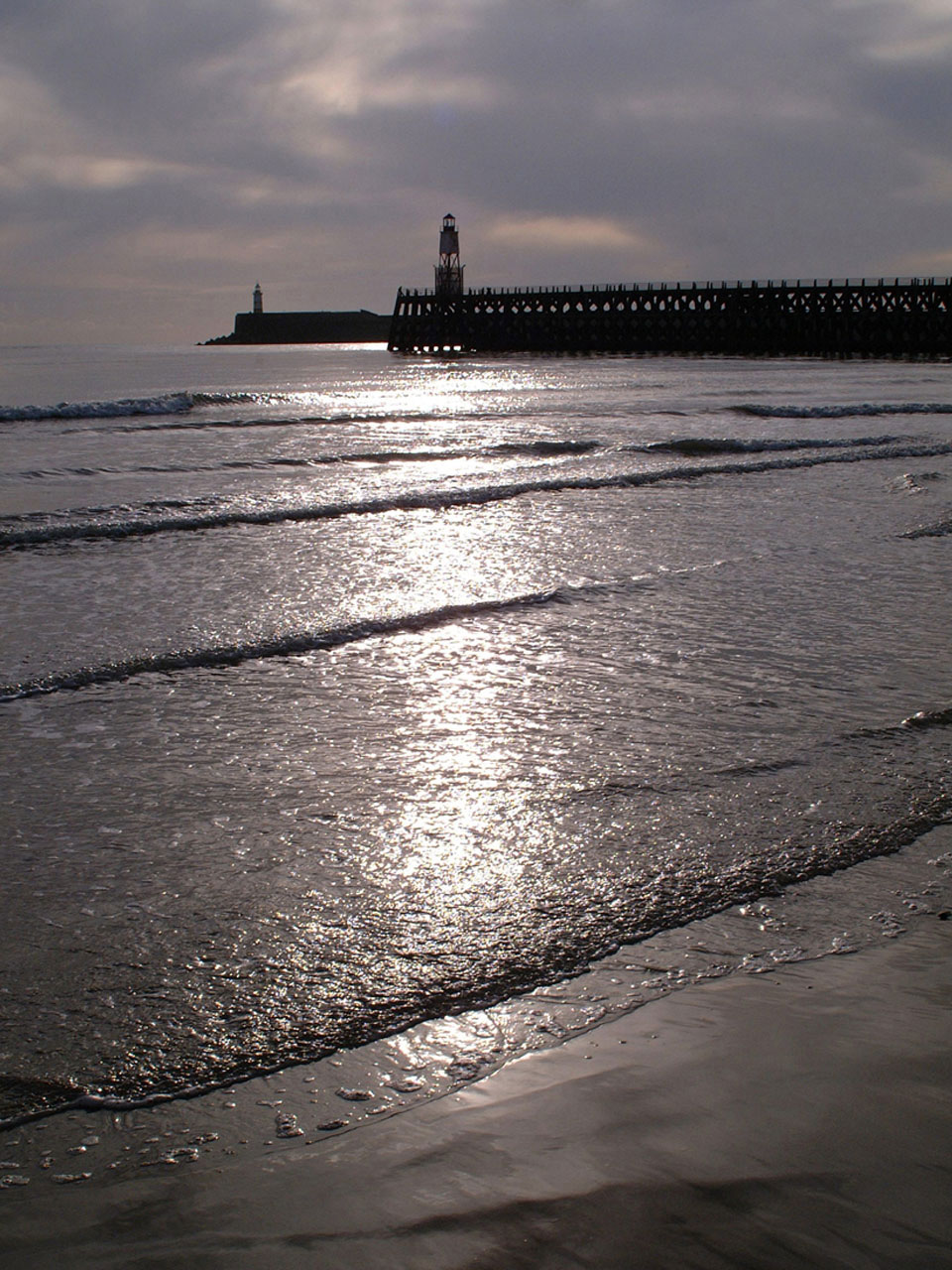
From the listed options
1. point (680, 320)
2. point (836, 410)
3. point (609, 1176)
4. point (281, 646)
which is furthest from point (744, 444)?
point (680, 320)

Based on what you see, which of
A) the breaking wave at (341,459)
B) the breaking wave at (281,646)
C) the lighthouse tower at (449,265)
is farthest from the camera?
the lighthouse tower at (449,265)

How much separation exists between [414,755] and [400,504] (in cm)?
517

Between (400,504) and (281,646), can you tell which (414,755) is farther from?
(400,504)

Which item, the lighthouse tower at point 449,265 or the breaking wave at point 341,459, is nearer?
the breaking wave at point 341,459

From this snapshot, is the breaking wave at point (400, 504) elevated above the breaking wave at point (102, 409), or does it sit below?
below

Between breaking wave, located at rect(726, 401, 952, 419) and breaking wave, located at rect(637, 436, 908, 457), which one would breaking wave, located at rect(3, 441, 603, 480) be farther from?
breaking wave, located at rect(726, 401, 952, 419)

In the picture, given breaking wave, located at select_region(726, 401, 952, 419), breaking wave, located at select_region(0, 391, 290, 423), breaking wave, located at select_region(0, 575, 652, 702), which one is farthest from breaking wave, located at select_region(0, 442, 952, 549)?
breaking wave, located at select_region(0, 391, 290, 423)

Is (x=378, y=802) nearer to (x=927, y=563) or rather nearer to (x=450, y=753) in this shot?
(x=450, y=753)

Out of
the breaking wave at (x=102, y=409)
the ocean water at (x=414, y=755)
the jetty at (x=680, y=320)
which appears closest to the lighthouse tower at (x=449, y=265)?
the jetty at (x=680, y=320)

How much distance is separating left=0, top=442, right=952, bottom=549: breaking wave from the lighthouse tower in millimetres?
59232

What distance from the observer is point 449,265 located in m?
67.7

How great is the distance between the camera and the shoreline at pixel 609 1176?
1.30m

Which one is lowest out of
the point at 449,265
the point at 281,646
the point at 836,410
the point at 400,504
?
the point at 281,646

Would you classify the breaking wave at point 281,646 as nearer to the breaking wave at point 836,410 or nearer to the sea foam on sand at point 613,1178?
the sea foam on sand at point 613,1178
